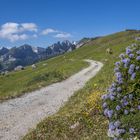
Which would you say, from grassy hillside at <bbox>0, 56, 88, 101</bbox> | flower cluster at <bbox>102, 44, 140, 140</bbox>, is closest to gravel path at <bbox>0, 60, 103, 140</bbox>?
grassy hillside at <bbox>0, 56, 88, 101</bbox>

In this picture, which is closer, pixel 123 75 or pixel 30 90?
pixel 123 75

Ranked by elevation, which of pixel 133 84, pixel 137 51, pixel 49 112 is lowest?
pixel 49 112

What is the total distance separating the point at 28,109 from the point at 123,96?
1757cm

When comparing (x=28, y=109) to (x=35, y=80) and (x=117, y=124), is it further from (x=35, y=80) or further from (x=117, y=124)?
(x=35, y=80)

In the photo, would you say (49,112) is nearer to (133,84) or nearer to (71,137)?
(71,137)

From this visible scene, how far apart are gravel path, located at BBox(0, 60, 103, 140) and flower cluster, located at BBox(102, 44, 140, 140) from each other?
8.54m

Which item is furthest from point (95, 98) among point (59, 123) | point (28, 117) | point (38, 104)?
point (38, 104)

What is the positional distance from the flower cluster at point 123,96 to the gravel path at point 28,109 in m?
8.54

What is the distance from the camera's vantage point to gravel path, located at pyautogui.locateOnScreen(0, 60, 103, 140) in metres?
23.4

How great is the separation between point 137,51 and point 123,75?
3.47 ft

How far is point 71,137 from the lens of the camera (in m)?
17.6

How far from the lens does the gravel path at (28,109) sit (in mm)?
23359

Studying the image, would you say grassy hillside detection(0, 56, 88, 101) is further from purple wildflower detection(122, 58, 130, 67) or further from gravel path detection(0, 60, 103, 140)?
purple wildflower detection(122, 58, 130, 67)

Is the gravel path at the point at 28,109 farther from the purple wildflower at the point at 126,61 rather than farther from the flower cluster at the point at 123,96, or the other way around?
the purple wildflower at the point at 126,61
